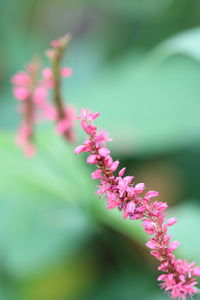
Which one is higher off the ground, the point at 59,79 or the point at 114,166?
the point at 59,79

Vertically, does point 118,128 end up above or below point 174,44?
above

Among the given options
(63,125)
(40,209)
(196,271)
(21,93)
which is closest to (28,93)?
(21,93)

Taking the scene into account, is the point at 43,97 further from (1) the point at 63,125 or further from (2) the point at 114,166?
(2) the point at 114,166

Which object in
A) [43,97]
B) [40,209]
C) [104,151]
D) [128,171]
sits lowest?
[104,151]

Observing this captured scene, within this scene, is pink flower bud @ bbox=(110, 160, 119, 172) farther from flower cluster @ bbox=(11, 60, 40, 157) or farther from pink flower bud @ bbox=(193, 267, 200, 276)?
flower cluster @ bbox=(11, 60, 40, 157)

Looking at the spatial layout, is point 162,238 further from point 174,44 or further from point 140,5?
point 140,5

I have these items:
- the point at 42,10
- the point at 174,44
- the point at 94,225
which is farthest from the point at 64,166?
the point at 42,10

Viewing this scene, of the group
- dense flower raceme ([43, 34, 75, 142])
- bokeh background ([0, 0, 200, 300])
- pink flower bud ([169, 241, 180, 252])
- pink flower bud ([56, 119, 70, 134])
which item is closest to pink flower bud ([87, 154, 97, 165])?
pink flower bud ([169, 241, 180, 252])

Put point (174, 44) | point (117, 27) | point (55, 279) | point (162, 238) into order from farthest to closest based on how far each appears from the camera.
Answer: point (117, 27)
point (55, 279)
point (174, 44)
point (162, 238)

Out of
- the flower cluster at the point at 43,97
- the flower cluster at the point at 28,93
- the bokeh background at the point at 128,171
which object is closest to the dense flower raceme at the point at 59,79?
the flower cluster at the point at 43,97
